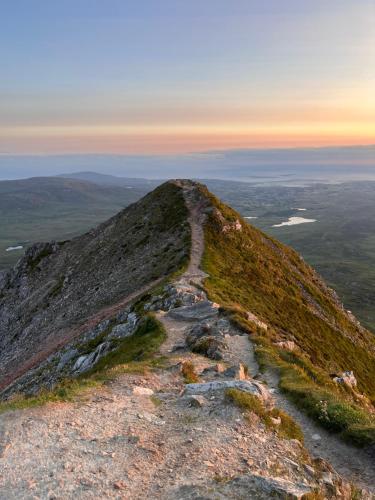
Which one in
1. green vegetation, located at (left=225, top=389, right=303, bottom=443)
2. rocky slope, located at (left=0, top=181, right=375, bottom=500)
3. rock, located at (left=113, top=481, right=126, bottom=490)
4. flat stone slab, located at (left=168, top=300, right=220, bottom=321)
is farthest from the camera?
Answer: flat stone slab, located at (left=168, top=300, right=220, bottom=321)

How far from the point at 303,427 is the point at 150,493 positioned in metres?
9.69

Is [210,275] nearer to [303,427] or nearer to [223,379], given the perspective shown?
[223,379]

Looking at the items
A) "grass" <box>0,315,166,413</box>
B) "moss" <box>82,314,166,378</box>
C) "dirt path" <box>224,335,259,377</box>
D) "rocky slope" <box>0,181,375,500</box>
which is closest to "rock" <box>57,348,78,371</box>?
"rocky slope" <box>0,181,375,500</box>

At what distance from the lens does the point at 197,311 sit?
1460 inches

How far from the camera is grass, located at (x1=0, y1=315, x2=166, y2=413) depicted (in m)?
18.4

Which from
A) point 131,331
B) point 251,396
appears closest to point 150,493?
point 251,396

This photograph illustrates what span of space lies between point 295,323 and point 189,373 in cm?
3161

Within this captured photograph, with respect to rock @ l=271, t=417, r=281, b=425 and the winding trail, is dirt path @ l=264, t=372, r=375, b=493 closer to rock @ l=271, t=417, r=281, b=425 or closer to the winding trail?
the winding trail

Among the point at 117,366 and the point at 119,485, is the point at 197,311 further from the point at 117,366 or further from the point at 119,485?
the point at 119,485

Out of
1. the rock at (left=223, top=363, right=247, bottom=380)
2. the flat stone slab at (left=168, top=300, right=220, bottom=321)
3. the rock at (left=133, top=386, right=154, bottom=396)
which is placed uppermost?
the rock at (left=133, top=386, right=154, bottom=396)

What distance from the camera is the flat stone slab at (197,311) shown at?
3609 cm

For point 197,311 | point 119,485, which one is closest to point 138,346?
point 197,311

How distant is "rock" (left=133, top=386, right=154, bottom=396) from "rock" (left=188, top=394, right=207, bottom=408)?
7.98 feet

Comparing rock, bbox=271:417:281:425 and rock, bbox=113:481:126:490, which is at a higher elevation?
rock, bbox=113:481:126:490
